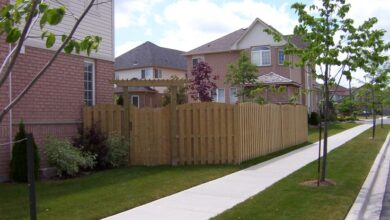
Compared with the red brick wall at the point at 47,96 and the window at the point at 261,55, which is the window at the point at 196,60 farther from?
the red brick wall at the point at 47,96

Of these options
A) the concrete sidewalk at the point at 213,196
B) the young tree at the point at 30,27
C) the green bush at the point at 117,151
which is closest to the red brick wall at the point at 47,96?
the green bush at the point at 117,151

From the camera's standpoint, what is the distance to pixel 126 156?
Answer: 1386 cm

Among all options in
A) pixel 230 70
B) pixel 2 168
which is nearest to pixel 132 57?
pixel 230 70

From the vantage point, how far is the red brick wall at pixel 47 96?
11461 mm

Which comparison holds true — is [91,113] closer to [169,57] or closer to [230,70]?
[230,70]

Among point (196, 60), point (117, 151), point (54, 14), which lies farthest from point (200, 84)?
point (54, 14)

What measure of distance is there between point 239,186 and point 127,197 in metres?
2.66

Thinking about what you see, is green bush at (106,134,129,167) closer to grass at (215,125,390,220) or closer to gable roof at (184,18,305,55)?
grass at (215,125,390,220)

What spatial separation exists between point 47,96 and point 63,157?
1840 millimetres

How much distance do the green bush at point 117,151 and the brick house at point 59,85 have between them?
1.14 m

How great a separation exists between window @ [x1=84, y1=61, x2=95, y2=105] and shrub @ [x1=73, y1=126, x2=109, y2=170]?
1.68 metres

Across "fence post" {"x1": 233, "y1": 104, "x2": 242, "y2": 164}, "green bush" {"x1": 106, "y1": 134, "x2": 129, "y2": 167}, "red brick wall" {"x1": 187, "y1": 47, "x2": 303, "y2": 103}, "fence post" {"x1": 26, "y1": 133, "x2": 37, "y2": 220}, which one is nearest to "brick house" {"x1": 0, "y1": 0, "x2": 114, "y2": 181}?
"green bush" {"x1": 106, "y1": 134, "x2": 129, "y2": 167}

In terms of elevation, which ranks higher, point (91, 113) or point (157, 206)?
point (91, 113)

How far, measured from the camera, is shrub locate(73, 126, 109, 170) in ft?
42.4
